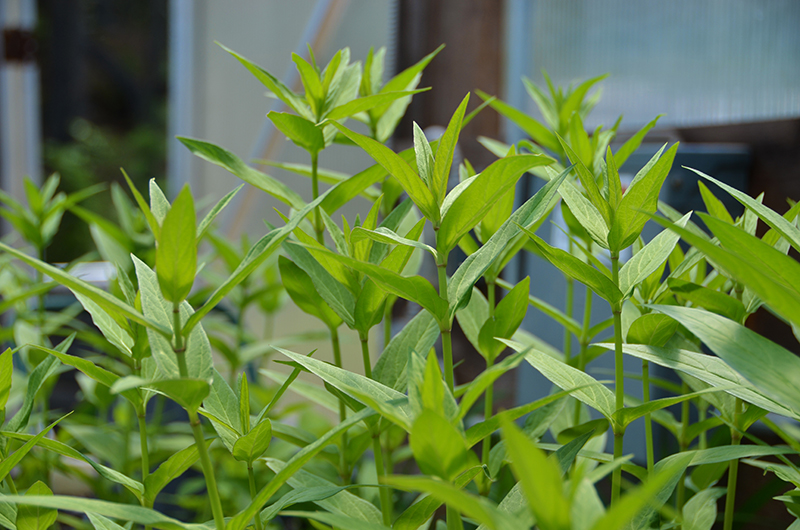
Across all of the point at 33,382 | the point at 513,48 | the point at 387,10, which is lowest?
the point at 33,382

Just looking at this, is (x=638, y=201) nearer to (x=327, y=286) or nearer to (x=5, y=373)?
(x=327, y=286)

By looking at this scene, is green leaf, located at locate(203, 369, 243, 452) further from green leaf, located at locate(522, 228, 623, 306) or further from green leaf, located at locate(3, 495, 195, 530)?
green leaf, located at locate(522, 228, 623, 306)

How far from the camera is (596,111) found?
0.91m

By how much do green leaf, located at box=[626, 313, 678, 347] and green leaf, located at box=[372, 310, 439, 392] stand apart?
0.31ft

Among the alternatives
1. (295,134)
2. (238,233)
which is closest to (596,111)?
(295,134)

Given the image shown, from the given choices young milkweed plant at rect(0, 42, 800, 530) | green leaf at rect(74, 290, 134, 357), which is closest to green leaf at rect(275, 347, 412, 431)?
young milkweed plant at rect(0, 42, 800, 530)

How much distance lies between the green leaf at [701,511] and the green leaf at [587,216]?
15 cm

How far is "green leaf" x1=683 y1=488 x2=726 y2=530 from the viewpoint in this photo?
0.30m

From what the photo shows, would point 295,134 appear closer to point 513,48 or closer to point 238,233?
point 513,48

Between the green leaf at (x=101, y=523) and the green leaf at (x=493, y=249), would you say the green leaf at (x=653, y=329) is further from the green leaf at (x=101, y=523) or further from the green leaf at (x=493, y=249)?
the green leaf at (x=101, y=523)

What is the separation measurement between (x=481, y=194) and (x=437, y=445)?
106 mm

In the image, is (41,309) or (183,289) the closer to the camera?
(183,289)

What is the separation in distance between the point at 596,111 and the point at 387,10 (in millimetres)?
541

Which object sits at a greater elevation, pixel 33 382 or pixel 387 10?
pixel 387 10
